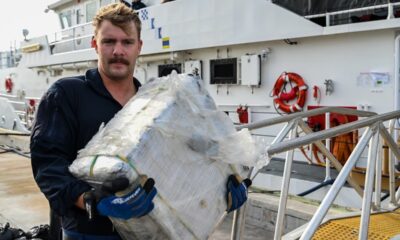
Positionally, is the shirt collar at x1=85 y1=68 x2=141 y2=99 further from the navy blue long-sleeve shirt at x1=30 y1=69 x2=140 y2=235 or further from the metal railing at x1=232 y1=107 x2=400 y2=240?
the metal railing at x1=232 y1=107 x2=400 y2=240

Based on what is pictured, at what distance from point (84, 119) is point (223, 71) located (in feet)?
20.2

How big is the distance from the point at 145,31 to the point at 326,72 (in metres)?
4.47

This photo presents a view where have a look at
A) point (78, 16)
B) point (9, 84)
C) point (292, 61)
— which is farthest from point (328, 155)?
point (9, 84)

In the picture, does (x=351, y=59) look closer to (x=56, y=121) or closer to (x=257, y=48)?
(x=257, y=48)

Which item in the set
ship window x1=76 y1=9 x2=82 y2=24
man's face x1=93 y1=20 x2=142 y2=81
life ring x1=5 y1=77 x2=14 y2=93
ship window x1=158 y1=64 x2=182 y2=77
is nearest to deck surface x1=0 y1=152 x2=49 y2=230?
ship window x1=158 y1=64 x2=182 y2=77

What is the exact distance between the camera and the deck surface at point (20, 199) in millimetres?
5211

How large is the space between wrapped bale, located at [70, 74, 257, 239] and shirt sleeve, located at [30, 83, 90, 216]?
0.23ft

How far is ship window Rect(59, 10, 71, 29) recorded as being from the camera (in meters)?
13.6

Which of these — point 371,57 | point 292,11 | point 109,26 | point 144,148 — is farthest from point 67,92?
point 292,11

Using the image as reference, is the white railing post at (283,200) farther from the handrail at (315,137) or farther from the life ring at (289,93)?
the life ring at (289,93)

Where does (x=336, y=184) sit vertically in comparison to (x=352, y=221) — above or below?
above

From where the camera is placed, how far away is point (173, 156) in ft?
4.95

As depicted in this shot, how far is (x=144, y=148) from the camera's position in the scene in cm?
143

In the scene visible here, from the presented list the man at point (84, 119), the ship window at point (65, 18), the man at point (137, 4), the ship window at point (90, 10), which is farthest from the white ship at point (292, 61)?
the ship window at point (65, 18)
